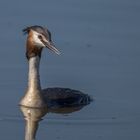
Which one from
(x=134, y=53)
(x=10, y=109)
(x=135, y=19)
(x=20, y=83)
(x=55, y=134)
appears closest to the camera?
(x=55, y=134)

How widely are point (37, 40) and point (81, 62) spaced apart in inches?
82.8

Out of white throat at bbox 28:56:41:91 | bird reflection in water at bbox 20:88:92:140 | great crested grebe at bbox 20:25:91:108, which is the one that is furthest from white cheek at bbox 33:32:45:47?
bird reflection in water at bbox 20:88:92:140

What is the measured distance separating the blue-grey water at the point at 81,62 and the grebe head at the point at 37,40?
0.83 metres

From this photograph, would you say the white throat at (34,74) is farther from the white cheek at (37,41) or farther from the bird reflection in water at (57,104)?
the bird reflection in water at (57,104)

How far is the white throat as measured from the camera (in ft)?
50.9

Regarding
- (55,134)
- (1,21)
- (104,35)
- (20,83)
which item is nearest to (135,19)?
(104,35)

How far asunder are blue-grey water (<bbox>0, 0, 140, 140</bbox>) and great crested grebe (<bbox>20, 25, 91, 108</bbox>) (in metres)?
0.23

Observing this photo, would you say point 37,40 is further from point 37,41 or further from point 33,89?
point 33,89

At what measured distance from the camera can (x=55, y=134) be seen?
14328 mm

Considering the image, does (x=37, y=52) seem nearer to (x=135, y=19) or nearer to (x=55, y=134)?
(x=55, y=134)

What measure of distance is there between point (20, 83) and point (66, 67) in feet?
3.38

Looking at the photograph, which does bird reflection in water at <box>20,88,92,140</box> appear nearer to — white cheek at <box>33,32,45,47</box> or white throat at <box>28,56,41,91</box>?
white throat at <box>28,56,41,91</box>

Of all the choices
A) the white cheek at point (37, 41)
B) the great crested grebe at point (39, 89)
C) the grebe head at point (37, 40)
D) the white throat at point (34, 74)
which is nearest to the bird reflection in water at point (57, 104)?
the great crested grebe at point (39, 89)

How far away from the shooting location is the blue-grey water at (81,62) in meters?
14.8
